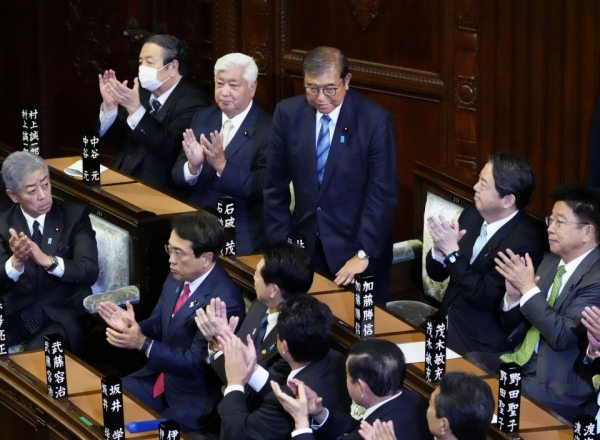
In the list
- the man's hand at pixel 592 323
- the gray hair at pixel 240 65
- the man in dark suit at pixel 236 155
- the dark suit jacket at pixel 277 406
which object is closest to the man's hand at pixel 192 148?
the man in dark suit at pixel 236 155

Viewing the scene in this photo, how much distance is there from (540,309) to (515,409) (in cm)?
51

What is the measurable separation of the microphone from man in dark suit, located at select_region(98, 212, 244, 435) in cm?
46

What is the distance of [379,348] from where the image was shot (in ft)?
11.4

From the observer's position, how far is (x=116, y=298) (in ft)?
15.9

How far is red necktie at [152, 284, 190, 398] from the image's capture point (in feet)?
14.4

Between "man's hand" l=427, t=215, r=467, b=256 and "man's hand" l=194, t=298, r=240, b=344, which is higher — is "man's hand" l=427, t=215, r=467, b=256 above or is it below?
above

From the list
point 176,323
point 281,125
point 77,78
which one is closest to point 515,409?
point 176,323

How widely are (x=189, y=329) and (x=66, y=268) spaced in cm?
74

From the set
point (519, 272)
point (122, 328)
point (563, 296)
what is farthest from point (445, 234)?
point (122, 328)

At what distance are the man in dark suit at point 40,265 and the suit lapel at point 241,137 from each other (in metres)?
0.71

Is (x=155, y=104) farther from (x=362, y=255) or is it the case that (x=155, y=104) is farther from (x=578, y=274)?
(x=578, y=274)

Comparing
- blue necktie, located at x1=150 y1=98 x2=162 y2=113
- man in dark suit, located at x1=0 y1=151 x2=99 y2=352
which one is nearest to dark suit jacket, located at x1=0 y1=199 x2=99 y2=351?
man in dark suit, located at x1=0 y1=151 x2=99 y2=352

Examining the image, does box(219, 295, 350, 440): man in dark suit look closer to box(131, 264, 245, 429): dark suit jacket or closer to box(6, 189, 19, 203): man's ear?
box(131, 264, 245, 429): dark suit jacket

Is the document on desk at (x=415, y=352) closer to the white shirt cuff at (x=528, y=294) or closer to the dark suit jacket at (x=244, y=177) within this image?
the white shirt cuff at (x=528, y=294)
